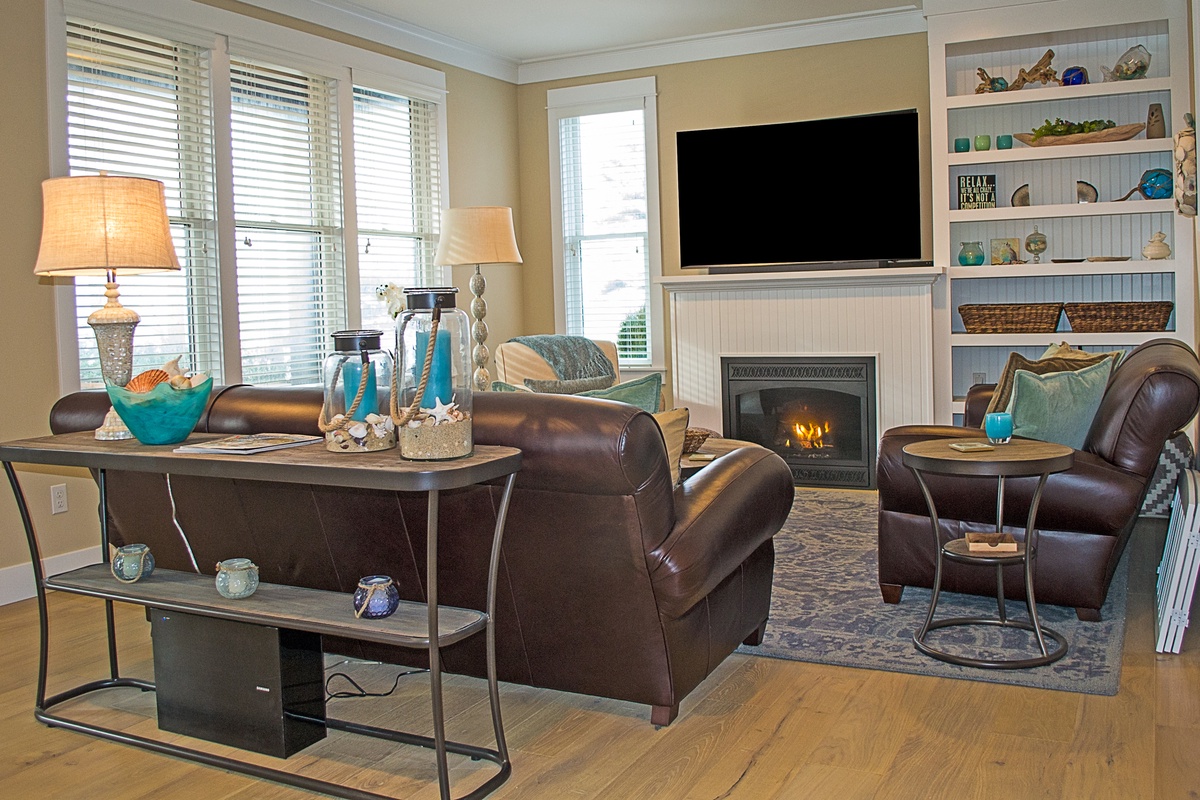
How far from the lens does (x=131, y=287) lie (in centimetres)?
465

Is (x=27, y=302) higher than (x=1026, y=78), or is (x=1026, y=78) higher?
(x=1026, y=78)

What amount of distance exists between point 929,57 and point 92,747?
5.44m

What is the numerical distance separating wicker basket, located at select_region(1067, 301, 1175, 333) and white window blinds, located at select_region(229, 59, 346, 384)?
407 cm

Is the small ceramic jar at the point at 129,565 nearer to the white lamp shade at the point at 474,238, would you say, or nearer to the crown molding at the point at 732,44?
the white lamp shade at the point at 474,238

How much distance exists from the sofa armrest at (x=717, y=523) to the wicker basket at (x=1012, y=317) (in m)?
3.15

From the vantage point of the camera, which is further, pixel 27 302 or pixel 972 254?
pixel 972 254

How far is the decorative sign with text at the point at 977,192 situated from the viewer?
6043mm

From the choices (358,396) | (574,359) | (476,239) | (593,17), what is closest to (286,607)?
(358,396)

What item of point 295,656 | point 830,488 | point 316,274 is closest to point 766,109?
point 830,488

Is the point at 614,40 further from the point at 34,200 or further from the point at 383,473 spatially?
the point at 383,473

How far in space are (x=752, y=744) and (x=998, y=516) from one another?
1.24m

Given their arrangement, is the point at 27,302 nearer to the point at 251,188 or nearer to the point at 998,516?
the point at 251,188

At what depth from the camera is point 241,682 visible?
2625 mm

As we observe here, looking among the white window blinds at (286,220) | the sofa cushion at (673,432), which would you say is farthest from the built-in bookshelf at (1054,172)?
the sofa cushion at (673,432)
